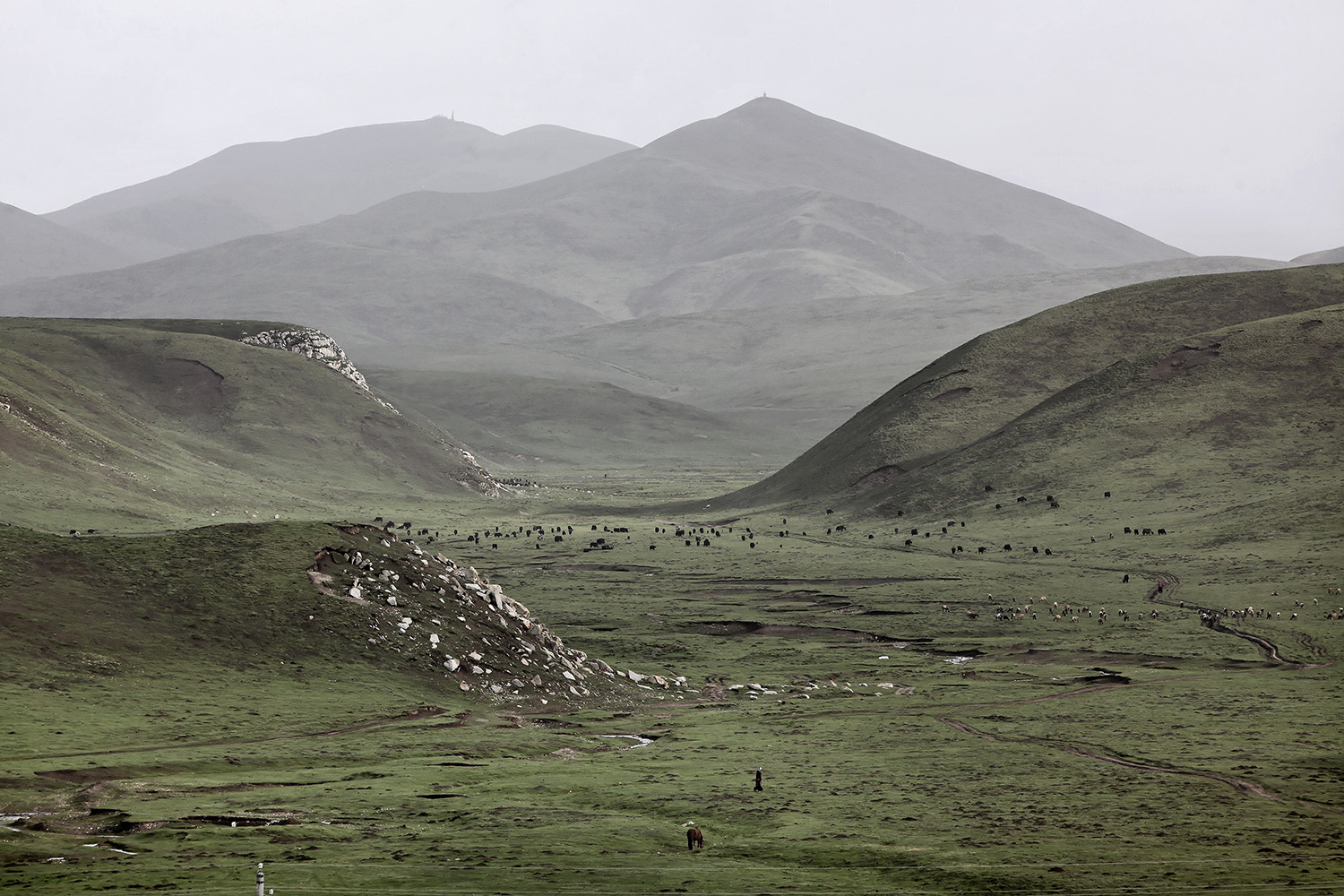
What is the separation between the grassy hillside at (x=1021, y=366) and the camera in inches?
6299


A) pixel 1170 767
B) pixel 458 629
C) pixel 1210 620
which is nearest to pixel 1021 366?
pixel 1210 620

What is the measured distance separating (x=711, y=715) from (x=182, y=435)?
11799 centimetres

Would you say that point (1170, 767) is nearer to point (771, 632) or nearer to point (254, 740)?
point (254, 740)

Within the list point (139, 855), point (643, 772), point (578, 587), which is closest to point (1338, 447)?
point (578, 587)

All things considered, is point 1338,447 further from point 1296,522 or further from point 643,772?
point 643,772

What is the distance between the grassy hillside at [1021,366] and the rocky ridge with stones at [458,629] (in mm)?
94298

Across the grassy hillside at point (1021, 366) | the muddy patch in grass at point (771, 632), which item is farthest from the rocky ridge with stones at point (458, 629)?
the grassy hillside at point (1021, 366)

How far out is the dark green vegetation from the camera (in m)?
32.8

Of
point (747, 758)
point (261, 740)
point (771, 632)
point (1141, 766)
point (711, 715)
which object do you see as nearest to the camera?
→ point (1141, 766)

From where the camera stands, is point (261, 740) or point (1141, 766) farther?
point (261, 740)

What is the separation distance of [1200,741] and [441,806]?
28739 mm

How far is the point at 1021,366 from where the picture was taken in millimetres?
175500

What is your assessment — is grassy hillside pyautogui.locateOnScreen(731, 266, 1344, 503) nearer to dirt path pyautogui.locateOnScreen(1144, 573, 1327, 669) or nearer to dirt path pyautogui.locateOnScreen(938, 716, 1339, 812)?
dirt path pyautogui.locateOnScreen(1144, 573, 1327, 669)

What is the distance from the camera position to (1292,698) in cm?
5584
